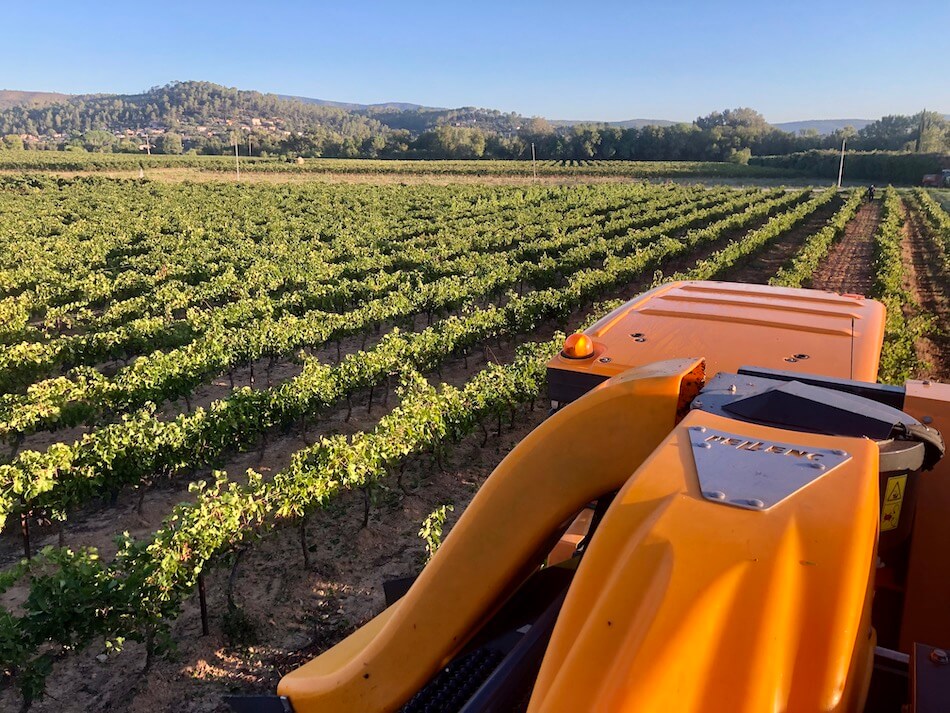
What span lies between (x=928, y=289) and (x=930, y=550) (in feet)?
71.5

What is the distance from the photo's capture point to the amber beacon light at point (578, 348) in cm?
412

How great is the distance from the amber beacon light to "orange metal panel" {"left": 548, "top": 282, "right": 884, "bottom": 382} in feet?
0.14

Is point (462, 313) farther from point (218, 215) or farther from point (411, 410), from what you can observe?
point (218, 215)

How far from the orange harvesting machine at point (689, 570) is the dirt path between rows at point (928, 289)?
11.2 metres

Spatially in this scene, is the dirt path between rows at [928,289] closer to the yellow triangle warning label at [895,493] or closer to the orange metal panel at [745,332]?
the orange metal panel at [745,332]

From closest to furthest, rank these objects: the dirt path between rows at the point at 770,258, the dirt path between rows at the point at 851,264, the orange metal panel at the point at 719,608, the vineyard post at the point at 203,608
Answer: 1. the orange metal panel at the point at 719,608
2. the vineyard post at the point at 203,608
3. the dirt path between rows at the point at 851,264
4. the dirt path between rows at the point at 770,258

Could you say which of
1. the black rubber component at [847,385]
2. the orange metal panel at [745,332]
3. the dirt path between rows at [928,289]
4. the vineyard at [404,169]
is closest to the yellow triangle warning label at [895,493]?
the black rubber component at [847,385]

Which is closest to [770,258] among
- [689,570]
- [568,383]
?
[568,383]

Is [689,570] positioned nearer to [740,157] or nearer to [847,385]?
[847,385]

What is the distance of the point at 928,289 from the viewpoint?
20.4 m

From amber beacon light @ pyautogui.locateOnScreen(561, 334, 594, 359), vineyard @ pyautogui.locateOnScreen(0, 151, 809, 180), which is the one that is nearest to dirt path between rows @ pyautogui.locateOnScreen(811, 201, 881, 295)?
amber beacon light @ pyautogui.locateOnScreen(561, 334, 594, 359)

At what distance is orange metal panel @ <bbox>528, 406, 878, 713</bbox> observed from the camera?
1.32 meters

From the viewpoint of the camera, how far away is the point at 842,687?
1.39 meters

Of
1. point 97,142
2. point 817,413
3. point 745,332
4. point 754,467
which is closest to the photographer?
point 754,467
